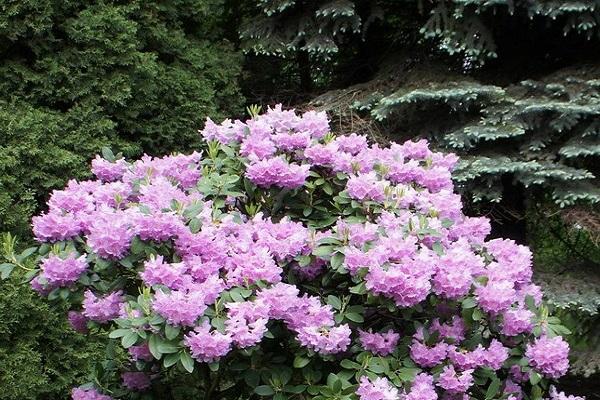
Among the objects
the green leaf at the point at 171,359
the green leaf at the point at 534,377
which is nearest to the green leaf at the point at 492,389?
the green leaf at the point at 534,377

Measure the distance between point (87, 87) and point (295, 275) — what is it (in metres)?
1.78

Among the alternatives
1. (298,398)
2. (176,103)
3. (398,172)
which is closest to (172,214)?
(298,398)

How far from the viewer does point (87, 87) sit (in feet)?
11.9

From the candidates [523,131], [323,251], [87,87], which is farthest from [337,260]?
[87,87]

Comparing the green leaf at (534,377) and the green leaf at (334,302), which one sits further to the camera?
the green leaf at (534,377)

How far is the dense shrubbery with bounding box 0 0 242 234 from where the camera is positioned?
3318mm

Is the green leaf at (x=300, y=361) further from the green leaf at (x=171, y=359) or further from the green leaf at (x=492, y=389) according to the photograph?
the green leaf at (x=492, y=389)

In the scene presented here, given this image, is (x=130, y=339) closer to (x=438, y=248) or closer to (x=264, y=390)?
(x=264, y=390)

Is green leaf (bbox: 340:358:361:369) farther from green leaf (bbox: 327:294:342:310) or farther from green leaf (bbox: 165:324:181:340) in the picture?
green leaf (bbox: 165:324:181:340)

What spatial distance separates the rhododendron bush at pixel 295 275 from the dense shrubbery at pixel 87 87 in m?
0.81

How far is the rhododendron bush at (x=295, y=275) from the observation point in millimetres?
2137

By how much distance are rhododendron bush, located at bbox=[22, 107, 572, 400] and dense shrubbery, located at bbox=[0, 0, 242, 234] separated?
81cm

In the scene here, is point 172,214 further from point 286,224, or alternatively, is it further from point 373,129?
point 373,129

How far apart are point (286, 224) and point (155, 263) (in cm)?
48
